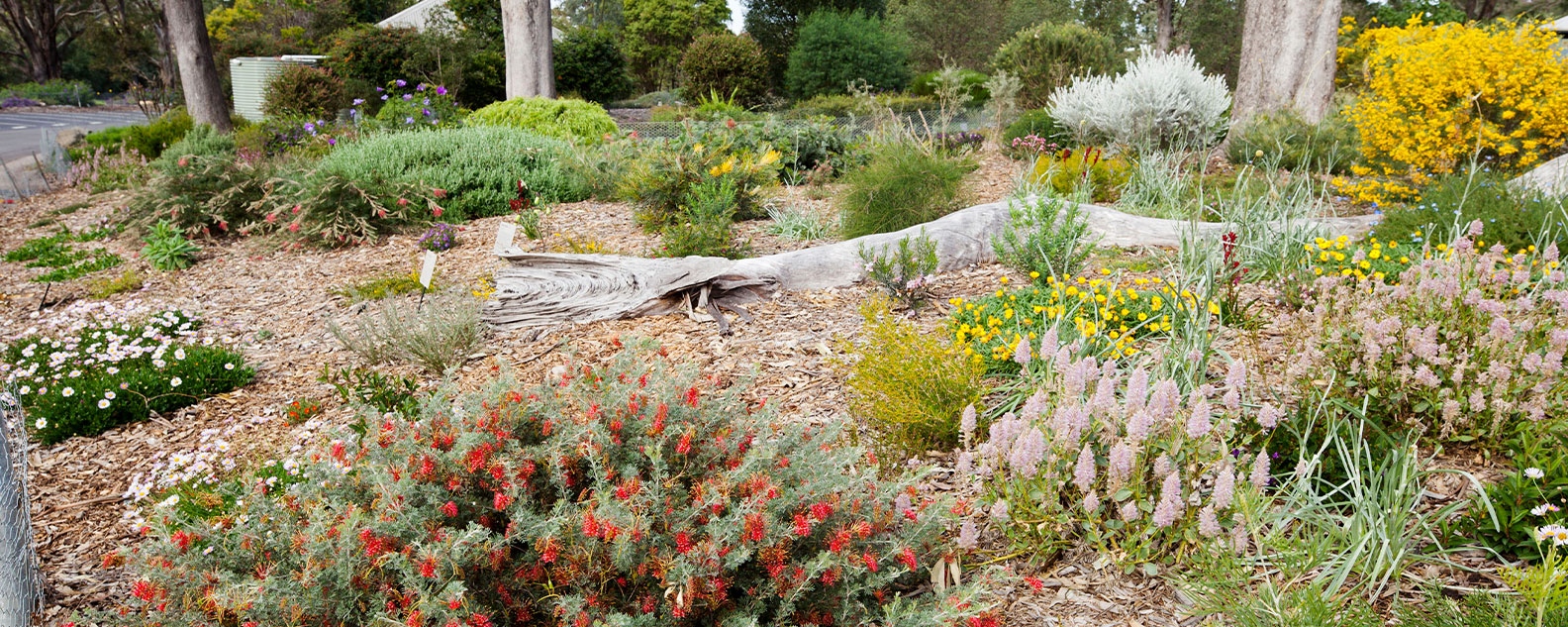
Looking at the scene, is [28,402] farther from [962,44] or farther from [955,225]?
[962,44]

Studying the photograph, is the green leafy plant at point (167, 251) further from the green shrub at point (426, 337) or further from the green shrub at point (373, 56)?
the green shrub at point (373, 56)

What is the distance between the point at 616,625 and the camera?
4.97ft

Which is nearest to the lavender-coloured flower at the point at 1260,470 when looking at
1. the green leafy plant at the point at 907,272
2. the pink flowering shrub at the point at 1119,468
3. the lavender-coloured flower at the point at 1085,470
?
the pink flowering shrub at the point at 1119,468

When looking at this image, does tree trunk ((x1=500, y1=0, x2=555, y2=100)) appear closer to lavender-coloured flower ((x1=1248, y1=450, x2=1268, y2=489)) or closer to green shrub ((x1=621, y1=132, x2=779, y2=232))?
green shrub ((x1=621, y1=132, x2=779, y2=232))

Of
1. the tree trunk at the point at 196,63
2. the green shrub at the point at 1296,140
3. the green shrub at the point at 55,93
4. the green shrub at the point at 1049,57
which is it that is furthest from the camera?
the green shrub at the point at 55,93

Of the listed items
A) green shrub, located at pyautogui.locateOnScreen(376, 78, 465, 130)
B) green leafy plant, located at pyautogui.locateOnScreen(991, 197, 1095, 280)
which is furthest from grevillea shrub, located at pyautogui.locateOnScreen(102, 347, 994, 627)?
green shrub, located at pyautogui.locateOnScreen(376, 78, 465, 130)

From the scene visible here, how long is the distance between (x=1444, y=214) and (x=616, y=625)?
521cm

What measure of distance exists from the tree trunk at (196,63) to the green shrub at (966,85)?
44.4 ft

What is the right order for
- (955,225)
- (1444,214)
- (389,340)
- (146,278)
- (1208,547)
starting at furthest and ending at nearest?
(146,278)
(955,225)
(1444,214)
(389,340)
(1208,547)

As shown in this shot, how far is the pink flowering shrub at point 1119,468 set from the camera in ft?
6.26

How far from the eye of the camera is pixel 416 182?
23.5ft

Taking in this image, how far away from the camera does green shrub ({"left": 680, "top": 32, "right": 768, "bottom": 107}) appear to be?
69.3 feet

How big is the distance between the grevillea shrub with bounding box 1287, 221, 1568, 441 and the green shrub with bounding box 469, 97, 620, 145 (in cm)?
843

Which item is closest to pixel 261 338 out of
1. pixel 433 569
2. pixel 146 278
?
pixel 146 278
